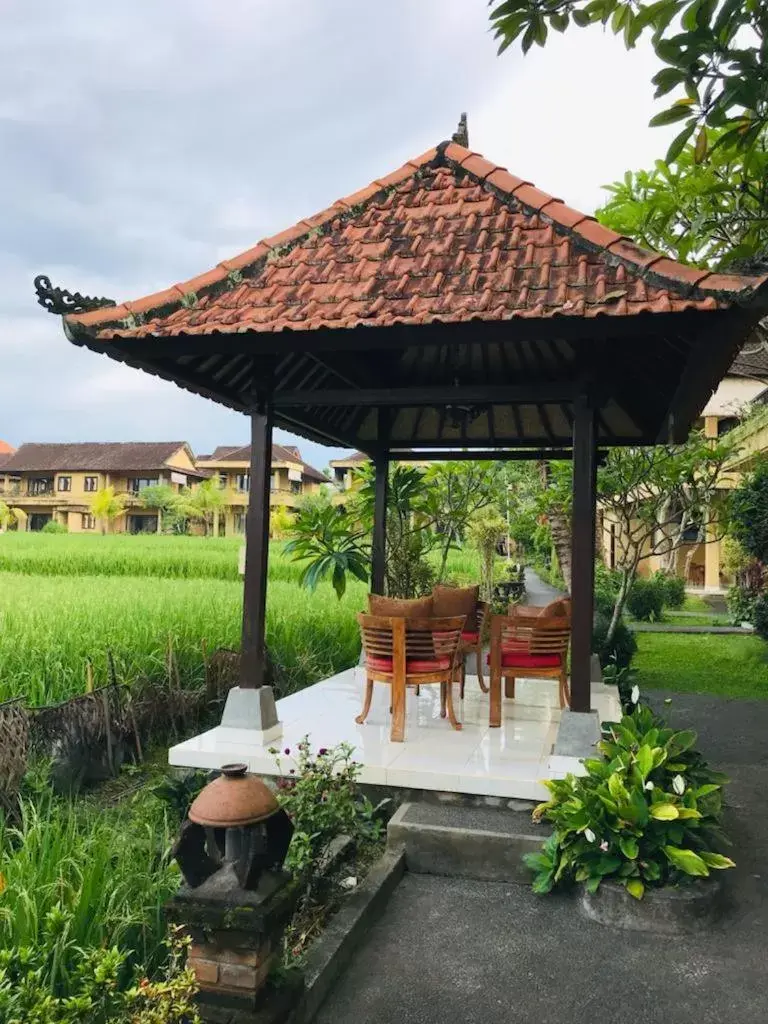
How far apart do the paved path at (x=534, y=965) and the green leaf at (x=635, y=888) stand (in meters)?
0.14

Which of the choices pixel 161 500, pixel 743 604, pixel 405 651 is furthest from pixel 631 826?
pixel 161 500

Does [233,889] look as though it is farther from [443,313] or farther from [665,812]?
[443,313]

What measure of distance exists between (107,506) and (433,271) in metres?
40.0

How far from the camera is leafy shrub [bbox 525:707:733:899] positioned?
3.07 meters

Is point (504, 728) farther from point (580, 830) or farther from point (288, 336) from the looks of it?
point (288, 336)

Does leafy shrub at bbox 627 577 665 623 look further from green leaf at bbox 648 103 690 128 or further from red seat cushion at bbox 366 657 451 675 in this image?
green leaf at bbox 648 103 690 128

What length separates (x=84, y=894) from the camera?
2.53 m

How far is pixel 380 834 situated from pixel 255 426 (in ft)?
7.95

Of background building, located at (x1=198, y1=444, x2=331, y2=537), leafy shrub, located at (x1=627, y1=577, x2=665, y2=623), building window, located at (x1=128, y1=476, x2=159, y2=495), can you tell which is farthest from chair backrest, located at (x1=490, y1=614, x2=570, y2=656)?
building window, located at (x1=128, y1=476, x2=159, y2=495)

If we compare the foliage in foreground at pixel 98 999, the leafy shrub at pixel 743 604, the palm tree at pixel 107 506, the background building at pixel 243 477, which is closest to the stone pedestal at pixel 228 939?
the foliage in foreground at pixel 98 999

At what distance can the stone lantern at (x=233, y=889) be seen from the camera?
2189mm

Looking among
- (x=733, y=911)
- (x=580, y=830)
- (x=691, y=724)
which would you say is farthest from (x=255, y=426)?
(x=691, y=724)

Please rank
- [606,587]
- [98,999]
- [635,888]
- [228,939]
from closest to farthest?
[98,999] → [228,939] → [635,888] → [606,587]

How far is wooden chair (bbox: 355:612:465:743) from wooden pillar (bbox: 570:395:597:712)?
82 cm
